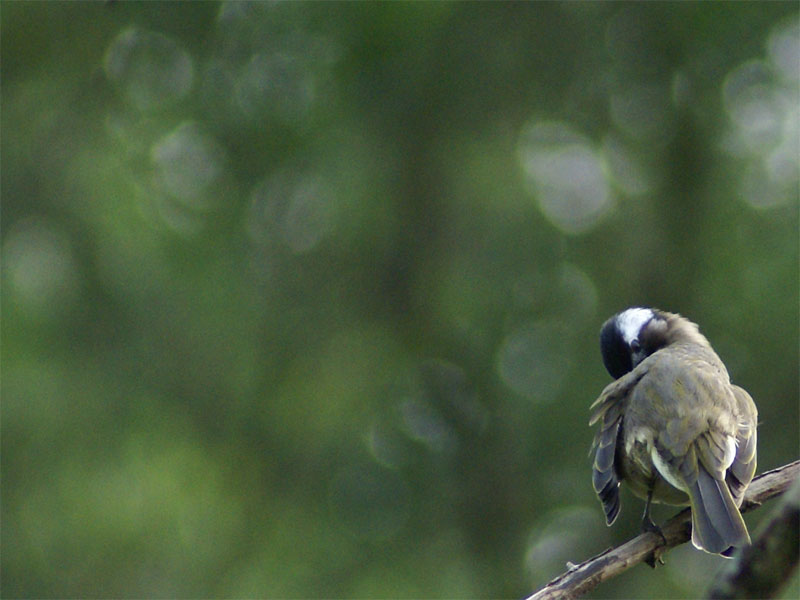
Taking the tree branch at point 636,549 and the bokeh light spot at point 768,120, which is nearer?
the tree branch at point 636,549

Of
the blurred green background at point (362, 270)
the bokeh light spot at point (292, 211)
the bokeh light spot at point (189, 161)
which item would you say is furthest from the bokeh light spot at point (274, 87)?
the bokeh light spot at point (292, 211)

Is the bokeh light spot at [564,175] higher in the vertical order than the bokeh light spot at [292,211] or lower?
lower

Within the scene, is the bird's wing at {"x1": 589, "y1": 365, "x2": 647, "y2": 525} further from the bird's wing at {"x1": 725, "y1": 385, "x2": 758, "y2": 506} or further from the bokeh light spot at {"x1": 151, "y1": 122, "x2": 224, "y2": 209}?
the bokeh light spot at {"x1": 151, "y1": 122, "x2": 224, "y2": 209}

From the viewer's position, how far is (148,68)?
1010 centimetres

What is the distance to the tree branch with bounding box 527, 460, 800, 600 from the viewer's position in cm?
386

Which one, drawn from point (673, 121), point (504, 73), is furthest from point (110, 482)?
point (673, 121)

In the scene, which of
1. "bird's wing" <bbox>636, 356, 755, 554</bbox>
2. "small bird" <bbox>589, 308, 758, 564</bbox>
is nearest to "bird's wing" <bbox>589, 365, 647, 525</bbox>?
"small bird" <bbox>589, 308, 758, 564</bbox>

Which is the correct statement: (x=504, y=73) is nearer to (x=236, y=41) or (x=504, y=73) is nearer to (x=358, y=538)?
(x=236, y=41)

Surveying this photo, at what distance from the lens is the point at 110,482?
8766 millimetres

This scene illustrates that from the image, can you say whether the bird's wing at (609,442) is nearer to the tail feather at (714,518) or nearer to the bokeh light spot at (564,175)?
the tail feather at (714,518)

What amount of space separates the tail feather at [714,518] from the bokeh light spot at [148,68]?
7.41m

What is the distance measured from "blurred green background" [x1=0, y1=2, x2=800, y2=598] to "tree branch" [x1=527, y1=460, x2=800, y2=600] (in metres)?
4.77

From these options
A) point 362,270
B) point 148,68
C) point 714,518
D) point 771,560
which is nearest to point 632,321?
point 714,518

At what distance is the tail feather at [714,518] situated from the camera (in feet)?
14.3
